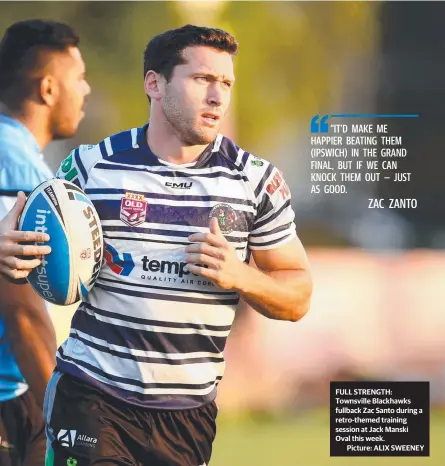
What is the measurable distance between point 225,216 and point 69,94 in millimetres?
1282

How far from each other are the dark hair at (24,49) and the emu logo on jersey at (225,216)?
133cm

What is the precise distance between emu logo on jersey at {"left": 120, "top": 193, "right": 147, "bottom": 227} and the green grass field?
1.35 metres

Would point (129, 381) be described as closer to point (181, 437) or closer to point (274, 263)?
point (181, 437)

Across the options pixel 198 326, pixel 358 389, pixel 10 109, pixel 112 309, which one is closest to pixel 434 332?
pixel 358 389

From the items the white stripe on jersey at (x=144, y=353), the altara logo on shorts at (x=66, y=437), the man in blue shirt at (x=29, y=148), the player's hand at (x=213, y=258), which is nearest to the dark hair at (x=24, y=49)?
the man in blue shirt at (x=29, y=148)

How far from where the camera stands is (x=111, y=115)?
341cm

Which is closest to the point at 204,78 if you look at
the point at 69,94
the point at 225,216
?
the point at 225,216

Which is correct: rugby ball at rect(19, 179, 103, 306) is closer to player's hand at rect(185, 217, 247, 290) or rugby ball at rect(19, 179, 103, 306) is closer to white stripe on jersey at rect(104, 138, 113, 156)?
white stripe on jersey at rect(104, 138, 113, 156)

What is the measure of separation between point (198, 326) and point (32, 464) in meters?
1.39

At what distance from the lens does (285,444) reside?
136 inches

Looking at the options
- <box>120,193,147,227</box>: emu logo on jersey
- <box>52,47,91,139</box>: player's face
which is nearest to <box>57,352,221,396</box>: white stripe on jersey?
<box>120,193,147,227</box>: emu logo on jersey

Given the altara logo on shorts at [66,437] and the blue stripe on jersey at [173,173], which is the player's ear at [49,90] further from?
the altara logo on shorts at [66,437]

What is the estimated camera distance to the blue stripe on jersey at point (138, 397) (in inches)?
94.3

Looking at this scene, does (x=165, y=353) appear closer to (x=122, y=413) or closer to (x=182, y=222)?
(x=122, y=413)
